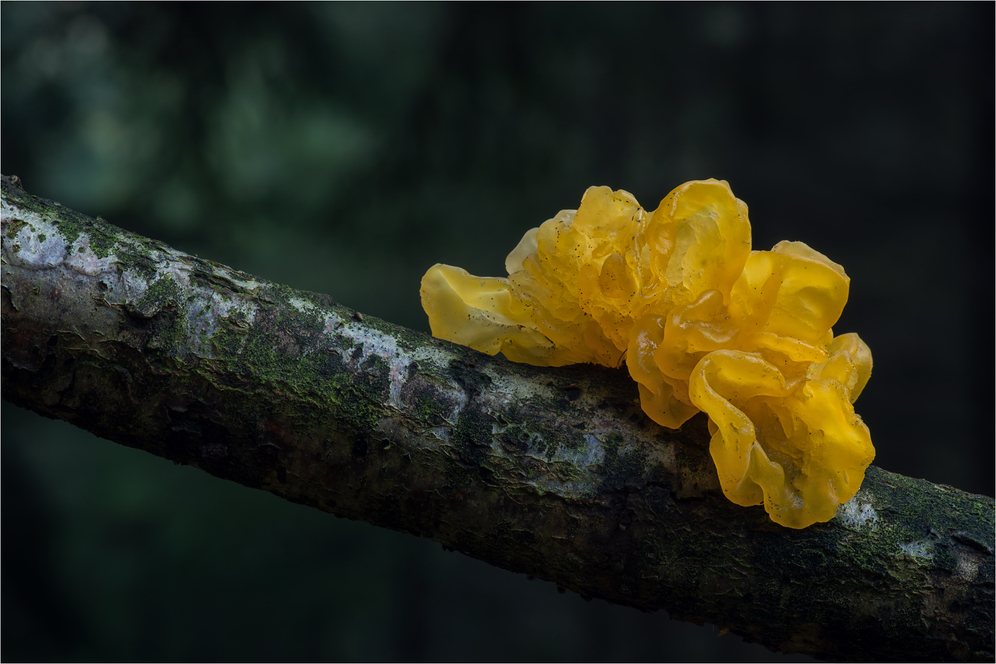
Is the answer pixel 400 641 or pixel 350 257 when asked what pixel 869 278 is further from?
pixel 400 641

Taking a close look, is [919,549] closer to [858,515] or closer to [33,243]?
[858,515]

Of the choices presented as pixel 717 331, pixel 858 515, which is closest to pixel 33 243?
pixel 717 331

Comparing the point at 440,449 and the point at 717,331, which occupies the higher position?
the point at 717,331

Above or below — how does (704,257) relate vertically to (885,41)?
below

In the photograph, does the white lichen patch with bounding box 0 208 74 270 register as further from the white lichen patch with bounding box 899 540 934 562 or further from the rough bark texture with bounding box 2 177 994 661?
the white lichen patch with bounding box 899 540 934 562

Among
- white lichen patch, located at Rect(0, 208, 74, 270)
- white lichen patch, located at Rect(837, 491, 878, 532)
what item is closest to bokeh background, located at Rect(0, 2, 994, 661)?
white lichen patch, located at Rect(0, 208, 74, 270)

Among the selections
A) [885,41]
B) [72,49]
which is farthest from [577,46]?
[72,49]
